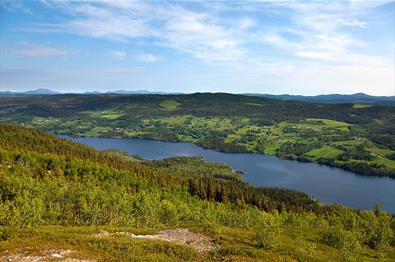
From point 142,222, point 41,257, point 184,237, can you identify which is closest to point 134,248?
point 41,257

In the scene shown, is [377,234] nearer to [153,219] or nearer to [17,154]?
[153,219]

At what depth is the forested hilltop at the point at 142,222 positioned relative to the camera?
4431 cm

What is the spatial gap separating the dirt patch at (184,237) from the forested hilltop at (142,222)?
1.06 feet

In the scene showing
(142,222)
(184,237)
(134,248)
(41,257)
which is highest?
(41,257)

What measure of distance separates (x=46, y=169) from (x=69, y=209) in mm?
75670

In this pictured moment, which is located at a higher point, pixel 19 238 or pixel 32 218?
pixel 19 238

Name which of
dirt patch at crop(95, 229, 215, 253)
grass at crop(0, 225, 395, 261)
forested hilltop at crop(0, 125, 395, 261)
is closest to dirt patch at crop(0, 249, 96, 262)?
forested hilltop at crop(0, 125, 395, 261)

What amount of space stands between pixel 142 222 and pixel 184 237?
43.1m

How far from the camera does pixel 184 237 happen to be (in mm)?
55562

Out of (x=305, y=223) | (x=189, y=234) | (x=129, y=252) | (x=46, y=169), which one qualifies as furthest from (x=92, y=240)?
(x=46, y=169)

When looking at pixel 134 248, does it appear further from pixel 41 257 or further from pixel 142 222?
pixel 142 222

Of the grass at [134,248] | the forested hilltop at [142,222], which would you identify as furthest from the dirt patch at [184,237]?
the grass at [134,248]

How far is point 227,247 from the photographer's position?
50219mm

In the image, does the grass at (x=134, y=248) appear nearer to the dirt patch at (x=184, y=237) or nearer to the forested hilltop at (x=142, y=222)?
the forested hilltop at (x=142, y=222)
